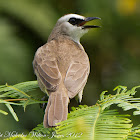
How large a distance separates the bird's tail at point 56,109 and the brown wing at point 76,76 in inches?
6.7

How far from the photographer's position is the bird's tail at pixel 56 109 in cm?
287

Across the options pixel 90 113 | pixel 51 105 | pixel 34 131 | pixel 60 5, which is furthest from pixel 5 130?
pixel 60 5

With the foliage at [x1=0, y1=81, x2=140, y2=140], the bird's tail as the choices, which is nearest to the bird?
the bird's tail

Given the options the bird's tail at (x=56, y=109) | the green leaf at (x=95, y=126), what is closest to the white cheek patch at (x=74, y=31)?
the bird's tail at (x=56, y=109)

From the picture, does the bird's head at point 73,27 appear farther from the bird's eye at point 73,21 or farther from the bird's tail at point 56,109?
the bird's tail at point 56,109

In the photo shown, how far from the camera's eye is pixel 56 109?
3131 millimetres

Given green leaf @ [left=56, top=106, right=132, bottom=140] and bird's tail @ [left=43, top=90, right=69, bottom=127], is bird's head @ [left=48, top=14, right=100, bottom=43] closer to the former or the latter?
bird's tail @ [left=43, top=90, right=69, bottom=127]

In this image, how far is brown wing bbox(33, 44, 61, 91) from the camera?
3680 mm

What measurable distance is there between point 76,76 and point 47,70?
364 mm

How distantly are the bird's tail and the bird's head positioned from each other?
1.97 m

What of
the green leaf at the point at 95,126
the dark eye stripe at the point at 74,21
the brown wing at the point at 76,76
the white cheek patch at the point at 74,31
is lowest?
the green leaf at the point at 95,126

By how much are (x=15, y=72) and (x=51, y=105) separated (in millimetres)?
2490

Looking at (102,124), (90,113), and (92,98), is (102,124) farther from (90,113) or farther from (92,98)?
(92,98)

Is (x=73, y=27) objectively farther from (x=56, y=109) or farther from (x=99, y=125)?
(x=99, y=125)
